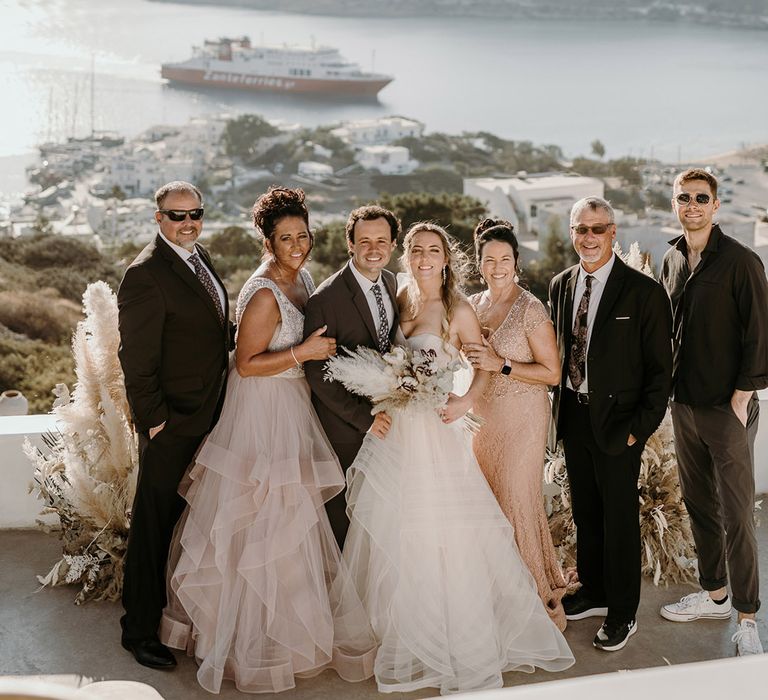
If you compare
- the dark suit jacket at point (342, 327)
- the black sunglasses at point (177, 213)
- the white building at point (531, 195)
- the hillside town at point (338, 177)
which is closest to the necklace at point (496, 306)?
the dark suit jacket at point (342, 327)

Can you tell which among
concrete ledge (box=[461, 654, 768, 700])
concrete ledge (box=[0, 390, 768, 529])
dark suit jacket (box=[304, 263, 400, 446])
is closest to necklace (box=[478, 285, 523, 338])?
dark suit jacket (box=[304, 263, 400, 446])

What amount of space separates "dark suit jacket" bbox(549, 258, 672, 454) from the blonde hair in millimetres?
497

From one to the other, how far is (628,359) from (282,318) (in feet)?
3.99

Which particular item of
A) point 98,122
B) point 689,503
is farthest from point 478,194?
point 689,503

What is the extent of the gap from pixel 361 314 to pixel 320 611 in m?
1.04

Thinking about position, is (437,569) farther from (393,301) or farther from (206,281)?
(206,281)

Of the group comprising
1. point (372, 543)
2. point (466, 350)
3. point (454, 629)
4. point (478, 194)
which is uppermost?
point (478, 194)

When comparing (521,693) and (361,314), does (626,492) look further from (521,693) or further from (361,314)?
→ (521,693)

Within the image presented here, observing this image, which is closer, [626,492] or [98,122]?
[626,492]

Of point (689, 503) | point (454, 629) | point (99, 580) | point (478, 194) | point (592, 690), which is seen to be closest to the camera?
point (592, 690)

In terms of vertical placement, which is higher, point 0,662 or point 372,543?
point 372,543

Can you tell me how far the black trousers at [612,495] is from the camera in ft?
11.2

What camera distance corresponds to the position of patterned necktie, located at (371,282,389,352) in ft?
10.9

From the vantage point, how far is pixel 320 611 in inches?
128
